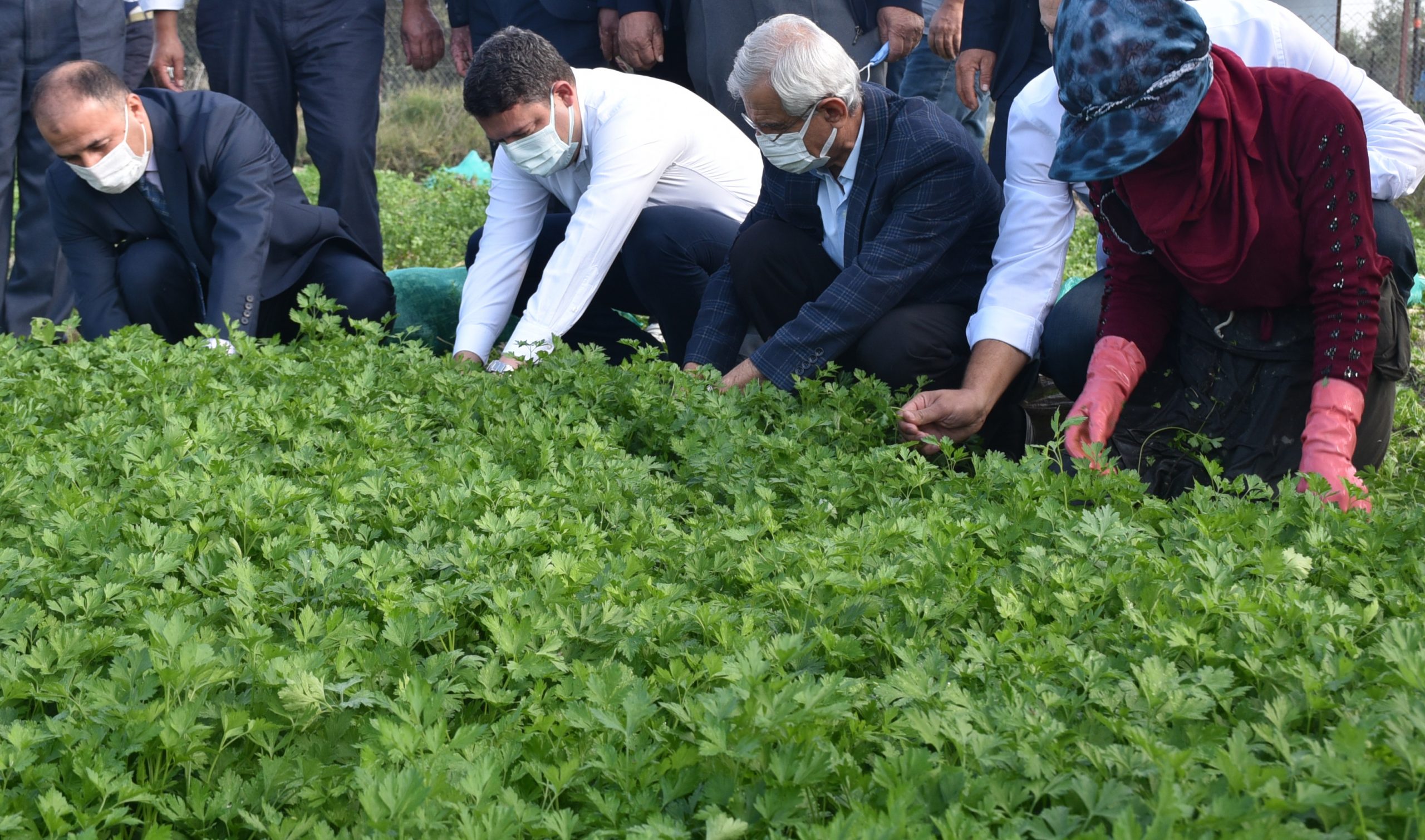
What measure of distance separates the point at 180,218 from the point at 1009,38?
130 inches

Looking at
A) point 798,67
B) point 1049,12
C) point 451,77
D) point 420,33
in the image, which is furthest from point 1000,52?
point 451,77

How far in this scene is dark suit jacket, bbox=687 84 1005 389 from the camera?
3852mm

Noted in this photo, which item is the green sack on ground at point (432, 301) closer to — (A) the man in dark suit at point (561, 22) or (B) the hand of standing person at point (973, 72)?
(A) the man in dark suit at point (561, 22)

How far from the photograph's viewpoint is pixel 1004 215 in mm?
3842

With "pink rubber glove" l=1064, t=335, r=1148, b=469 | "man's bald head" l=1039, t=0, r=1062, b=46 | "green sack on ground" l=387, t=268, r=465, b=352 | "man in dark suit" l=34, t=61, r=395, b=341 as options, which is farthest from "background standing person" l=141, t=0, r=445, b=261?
"pink rubber glove" l=1064, t=335, r=1148, b=469

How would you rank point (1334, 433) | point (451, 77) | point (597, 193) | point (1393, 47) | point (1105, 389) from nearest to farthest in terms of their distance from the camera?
point (1334, 433), point (1105, 389), point (597, 193), point (1393, 47), point (451, 77)

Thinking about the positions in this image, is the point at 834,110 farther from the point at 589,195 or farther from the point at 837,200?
the point at 589,195

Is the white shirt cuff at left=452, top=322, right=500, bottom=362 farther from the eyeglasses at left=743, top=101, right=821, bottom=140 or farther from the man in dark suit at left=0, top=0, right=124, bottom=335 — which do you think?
the man in dark suit at left=0, top=0, right=124, bottom=335

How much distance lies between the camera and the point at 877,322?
394 cm

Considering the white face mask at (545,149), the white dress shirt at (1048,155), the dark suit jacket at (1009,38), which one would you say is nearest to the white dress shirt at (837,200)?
the white dress shirt at (1048,155)

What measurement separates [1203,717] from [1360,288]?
1.70m

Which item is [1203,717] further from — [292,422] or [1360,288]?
[292,422]

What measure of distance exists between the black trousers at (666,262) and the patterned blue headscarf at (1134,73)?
6.34 ft

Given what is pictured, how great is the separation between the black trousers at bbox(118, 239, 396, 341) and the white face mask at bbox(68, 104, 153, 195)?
32 centimetres
